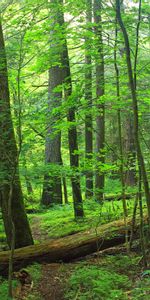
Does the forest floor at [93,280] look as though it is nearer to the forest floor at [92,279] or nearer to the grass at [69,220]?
the forest floor at [92,279]

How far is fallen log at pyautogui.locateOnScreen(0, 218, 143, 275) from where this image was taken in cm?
528

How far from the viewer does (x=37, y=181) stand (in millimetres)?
4562

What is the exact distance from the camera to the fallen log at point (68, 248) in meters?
5.28

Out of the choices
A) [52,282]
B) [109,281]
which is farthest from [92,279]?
[52,282]

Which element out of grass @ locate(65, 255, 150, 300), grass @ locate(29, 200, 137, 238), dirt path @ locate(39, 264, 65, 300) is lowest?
dirt path @ locate(39, 264, 65, 300)

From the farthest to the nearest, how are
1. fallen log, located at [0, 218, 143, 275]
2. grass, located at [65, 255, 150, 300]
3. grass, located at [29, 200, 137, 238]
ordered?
grass, located at [29, 200, 137, 238] → fallen log, located at [0, 218, 143, 275] → grass, located at [65, 255, 150, 300]

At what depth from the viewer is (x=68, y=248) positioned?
5.66 meters

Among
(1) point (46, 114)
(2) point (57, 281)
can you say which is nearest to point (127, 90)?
(1) point (46, 114)

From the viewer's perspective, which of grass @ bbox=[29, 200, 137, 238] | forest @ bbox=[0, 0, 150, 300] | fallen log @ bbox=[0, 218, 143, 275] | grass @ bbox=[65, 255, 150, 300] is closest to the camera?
grass @ bbox=[65, 255, 150, 300]

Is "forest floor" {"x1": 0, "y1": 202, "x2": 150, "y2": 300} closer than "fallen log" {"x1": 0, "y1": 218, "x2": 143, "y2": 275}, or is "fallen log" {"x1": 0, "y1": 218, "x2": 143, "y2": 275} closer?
"forest floor" {"x1": 0, "y1": 202, "x2": 150, "y2": 300}

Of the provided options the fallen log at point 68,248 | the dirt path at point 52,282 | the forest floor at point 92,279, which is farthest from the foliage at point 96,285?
the fallen log at point 68,248

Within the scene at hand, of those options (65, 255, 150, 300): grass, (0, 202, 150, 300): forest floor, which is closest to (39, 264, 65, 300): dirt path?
(0, 202, 150, 300): forest floor

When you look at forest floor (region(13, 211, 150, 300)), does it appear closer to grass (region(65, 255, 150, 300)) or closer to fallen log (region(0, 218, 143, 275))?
grass (region(65, 255, 150, 300))

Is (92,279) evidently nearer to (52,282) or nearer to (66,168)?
(52,282)
